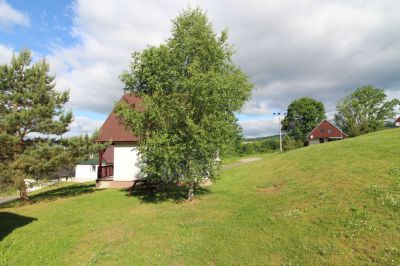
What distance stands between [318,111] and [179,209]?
78.4 m

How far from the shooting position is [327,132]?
7181 cm

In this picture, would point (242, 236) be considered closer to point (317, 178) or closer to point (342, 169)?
point (317, 178)

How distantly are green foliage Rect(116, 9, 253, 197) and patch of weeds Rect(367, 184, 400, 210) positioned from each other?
7322 mm

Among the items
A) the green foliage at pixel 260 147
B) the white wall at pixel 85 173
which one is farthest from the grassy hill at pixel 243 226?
the green foliage at pixel 260 147

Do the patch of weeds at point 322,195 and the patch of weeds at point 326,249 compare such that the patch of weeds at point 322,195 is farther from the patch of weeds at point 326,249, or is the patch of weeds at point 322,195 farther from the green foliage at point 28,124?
the green foliage at point 28,124

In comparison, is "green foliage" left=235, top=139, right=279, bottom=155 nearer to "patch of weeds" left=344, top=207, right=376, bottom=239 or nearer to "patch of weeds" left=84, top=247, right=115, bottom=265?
"patch of weeds" left=344, top=207, right=376, bottom=239

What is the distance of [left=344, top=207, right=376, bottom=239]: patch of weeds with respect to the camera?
8.70 meters

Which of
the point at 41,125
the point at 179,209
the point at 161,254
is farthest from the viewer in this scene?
the point at 41,125

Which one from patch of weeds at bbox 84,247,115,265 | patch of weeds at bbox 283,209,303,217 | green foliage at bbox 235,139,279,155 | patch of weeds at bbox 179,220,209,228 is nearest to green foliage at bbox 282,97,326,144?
green foliage at bbox 235,139,279,155

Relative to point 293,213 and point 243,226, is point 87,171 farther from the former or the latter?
point 293,213

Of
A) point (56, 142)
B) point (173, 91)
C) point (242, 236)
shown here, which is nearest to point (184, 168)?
point (173, 91)

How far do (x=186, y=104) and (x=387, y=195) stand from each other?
10423 mm

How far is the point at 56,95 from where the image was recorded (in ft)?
67.7

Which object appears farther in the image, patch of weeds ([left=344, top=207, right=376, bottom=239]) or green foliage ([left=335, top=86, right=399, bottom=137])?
green foliage ([left=335, top=86, right=399, bottom=137])
